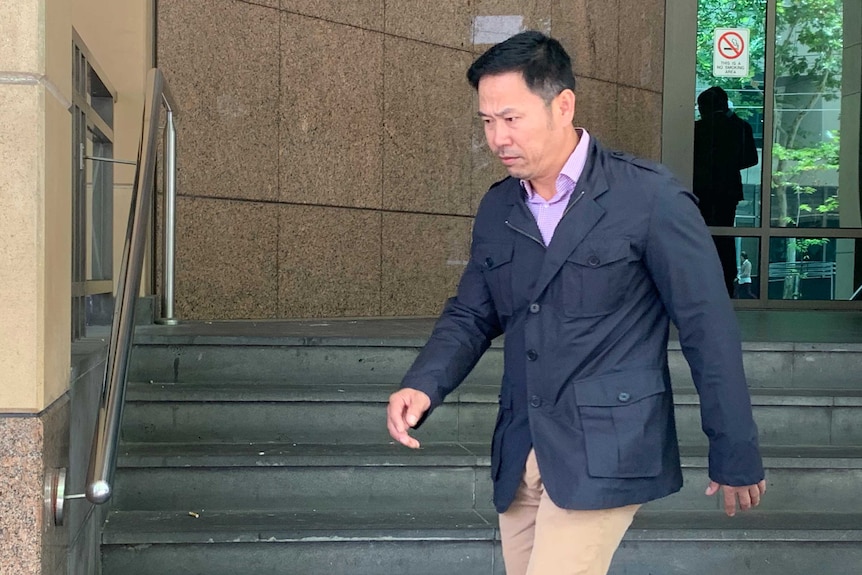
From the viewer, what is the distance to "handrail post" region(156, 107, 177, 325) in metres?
5.39

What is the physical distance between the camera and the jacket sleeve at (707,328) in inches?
84.1

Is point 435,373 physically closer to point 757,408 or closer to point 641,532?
point 641,532

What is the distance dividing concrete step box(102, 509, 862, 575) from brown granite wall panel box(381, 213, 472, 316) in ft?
10.9

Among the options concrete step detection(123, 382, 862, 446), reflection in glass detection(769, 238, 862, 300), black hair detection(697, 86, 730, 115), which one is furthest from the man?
reflection in glass detection(769, 238, 862, 300)

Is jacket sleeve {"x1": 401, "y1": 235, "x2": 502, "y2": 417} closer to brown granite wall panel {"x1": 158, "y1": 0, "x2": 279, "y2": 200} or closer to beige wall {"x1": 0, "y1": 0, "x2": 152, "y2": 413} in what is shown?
beige wall {"x1": 0, "y1": 0, "x2": 152, "y2": 413}

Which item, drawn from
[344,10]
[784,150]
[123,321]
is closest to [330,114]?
[344,10]

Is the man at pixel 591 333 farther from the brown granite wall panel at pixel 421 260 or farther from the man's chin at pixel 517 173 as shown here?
the brown granite wall panel at pixel 421 260

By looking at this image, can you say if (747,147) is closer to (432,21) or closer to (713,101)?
(713,101)

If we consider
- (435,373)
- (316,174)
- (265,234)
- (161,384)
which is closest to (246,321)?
(265,234)

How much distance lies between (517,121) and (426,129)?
5033 millimetres

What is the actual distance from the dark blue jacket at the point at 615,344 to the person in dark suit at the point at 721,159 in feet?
22.2

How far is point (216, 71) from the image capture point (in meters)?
6.21

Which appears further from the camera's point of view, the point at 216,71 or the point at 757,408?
the point at 216,71

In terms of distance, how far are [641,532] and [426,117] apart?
4044mm
